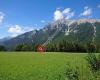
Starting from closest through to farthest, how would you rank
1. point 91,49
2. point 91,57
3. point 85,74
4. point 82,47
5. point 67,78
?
point 67,78 → point 85,74 → point 91,57 → point 91,49 → point 82,47

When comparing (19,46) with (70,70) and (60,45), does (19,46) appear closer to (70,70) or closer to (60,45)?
(60,45)

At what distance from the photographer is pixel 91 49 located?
54.2 ft

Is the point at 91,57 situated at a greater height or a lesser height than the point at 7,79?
greater

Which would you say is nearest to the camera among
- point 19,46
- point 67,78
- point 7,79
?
point 67,78

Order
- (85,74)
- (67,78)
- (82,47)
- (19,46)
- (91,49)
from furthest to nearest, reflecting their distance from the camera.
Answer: (19,46), (82,47), (91,49), (85,74), (67,78)

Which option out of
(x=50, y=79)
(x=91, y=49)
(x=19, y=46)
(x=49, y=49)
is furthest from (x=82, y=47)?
(x=91, y=49)

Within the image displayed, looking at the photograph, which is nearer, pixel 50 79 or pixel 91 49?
pixel 91 49

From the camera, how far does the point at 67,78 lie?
13.0 m

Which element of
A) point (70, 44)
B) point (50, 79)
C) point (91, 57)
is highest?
point (70, 44)

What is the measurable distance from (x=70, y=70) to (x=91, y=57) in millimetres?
2692

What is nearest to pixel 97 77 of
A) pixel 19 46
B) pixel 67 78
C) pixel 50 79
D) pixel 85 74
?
pixel 85 74

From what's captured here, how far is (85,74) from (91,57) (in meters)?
1.74

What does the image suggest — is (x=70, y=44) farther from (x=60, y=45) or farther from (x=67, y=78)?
(x=67, y=78)

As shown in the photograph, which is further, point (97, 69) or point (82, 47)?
point (82, 47)
